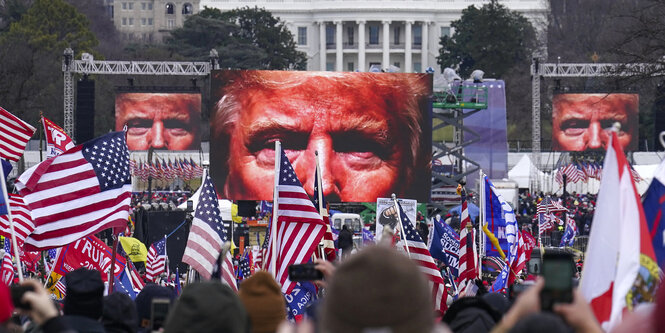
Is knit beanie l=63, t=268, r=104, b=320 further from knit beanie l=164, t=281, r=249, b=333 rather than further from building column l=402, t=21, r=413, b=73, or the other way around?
building column l=402, t=21, r=413, b=73

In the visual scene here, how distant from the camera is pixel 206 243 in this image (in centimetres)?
1133

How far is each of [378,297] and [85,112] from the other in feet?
140

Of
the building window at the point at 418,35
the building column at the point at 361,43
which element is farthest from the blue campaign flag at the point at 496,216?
the building window at the point at 418,35

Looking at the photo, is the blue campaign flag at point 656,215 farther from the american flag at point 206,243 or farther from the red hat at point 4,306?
the american flag at point 206,243

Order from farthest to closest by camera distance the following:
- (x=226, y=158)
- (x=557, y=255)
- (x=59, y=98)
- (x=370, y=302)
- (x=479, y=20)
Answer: (x=479, y=20), (x=59, y=98), (x=226, y=158), (x=557, y=255), (x=370, y=302)

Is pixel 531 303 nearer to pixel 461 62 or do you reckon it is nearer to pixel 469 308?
pixel 469 308

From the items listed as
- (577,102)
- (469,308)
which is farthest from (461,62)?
(469,308)

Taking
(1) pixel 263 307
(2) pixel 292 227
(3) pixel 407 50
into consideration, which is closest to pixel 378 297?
(1) pixel 263 307

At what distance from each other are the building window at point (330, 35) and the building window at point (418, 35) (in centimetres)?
612

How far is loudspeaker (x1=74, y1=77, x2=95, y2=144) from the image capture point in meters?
45.8

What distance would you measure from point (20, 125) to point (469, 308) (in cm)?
769

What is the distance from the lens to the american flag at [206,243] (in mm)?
11062

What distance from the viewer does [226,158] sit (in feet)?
134

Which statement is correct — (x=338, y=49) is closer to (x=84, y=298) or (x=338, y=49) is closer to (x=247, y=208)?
(x=247, y=208)
